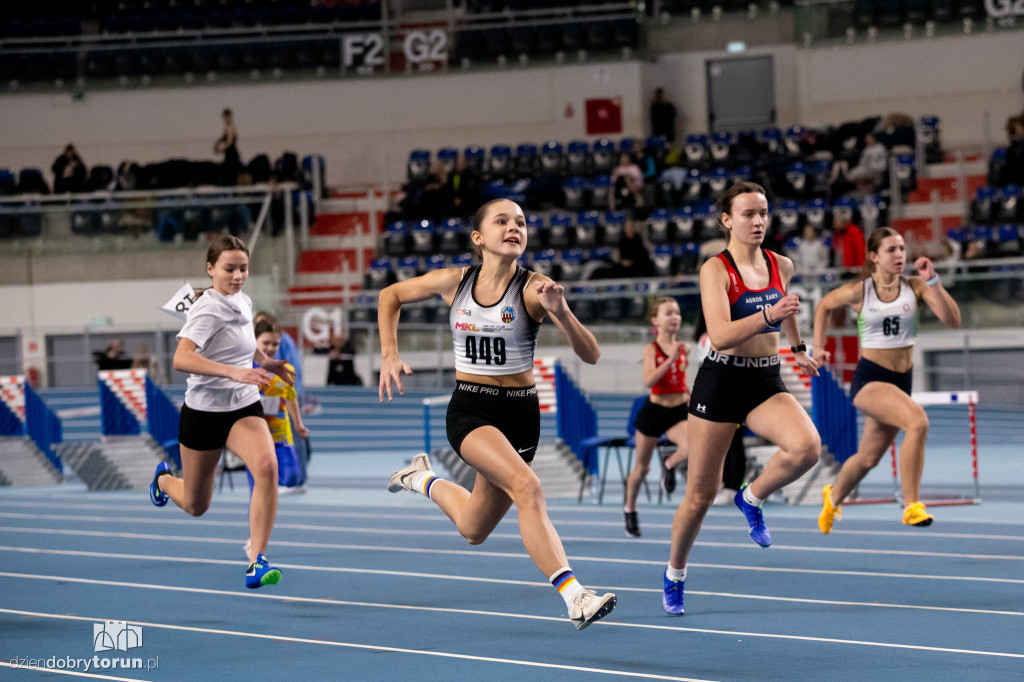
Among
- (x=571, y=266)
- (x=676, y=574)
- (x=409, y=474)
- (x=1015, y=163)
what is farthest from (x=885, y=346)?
(x=1015, y=163)

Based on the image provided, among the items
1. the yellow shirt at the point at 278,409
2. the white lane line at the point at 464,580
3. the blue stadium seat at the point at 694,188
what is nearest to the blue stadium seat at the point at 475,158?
the blue stadium seat at the point at 694,188

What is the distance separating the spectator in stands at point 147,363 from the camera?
18.7 m

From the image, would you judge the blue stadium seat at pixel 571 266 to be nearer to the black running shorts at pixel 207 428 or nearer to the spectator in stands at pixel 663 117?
the spectator in stands at pixel 663 117

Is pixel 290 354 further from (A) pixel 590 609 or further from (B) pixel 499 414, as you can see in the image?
(A) pixel 590 609

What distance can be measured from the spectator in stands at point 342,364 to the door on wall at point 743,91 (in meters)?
10.8

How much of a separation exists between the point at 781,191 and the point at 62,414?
12.5 meters

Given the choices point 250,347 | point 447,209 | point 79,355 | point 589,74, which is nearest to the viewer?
point 250,347

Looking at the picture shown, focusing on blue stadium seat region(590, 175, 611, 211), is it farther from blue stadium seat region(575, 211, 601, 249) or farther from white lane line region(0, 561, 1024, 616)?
white lane line region(0, 561, 1024, 616)

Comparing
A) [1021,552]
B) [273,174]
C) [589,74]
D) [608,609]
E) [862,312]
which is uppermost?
[589,74]

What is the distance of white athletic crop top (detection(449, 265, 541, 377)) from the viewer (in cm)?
531

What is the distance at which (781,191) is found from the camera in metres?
21.9

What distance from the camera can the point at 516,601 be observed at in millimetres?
6988

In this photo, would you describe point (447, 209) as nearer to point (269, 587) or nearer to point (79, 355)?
point (79, 355)

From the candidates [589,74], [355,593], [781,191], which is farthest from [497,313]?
[589,74]
